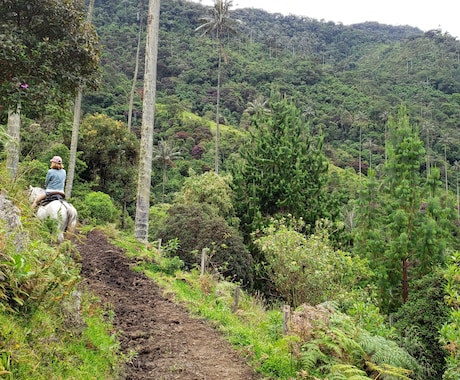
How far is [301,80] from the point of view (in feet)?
296

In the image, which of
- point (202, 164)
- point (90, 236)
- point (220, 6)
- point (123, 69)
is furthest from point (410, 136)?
point (123, 69)

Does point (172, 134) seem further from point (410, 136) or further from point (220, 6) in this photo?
point (410, 136)

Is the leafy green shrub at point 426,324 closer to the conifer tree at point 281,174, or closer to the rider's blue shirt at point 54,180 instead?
the rider's blue shirt at point 54,180

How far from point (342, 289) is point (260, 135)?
40.6ft

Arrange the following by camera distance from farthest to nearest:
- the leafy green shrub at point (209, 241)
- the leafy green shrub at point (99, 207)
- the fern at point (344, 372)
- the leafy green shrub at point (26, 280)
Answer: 1. the leafy green shrub at point (99, 207)
2. the leafy green shrub at point (209, 241)
3. the fern at point (344, 372)
4. the leafy green shrub at point (26, 280)

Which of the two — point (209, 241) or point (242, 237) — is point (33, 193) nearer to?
point (209, 241)

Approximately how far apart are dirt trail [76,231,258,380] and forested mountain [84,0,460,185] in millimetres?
46474

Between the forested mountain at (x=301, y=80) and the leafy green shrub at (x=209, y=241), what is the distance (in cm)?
3965

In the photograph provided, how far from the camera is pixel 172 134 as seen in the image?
54.3 meters

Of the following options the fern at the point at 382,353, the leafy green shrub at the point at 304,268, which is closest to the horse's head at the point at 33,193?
the fern at the point at 382,353

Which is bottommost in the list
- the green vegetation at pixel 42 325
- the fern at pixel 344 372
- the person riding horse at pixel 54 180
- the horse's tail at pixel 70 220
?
the fern at pixel 344 372

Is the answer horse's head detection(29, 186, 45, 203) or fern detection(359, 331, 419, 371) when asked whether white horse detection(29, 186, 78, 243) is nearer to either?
horse's head detection(29, 186, 45, 203)

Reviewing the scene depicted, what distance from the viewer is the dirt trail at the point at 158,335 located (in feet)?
A: 16.4

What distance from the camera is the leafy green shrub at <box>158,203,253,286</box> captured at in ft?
45.4
